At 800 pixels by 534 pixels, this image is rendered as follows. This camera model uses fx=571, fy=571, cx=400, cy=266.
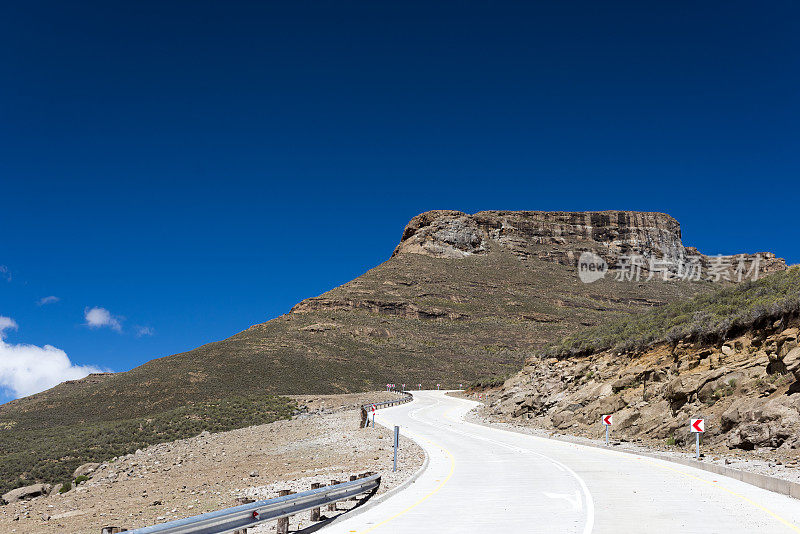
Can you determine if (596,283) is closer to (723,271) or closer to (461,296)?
(461,296)

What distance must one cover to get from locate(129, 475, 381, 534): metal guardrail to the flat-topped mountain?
88.0ft

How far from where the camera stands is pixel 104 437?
37.9m

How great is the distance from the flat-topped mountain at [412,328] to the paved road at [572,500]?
25662 millimetres

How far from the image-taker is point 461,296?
416ft

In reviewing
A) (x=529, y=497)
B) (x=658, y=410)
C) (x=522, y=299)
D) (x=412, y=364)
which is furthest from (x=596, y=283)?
(x=529, y=497)

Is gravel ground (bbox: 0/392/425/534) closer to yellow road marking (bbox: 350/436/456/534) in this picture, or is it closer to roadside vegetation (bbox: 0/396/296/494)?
yellow road marking (bbox: 350/436/456/534)

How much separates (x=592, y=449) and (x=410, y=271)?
→ 116m

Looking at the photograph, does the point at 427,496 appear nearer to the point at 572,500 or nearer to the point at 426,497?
the point at 426,497

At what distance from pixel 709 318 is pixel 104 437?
3659cm

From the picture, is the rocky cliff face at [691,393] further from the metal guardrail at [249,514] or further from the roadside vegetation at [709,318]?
the metal guardrail at [249,514]

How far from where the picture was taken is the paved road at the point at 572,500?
26.8 feet

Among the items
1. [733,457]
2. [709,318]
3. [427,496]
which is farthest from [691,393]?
[427,496]

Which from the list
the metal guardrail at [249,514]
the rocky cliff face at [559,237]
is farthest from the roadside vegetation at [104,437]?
the rocky cliff face at [559,237]

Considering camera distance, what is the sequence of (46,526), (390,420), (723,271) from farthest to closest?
(723,271) < (390,420) < (46,526)
